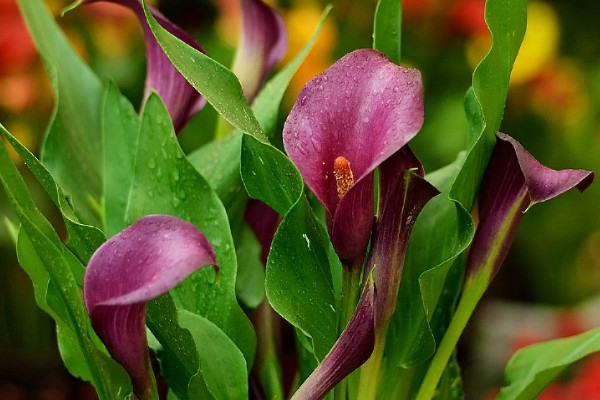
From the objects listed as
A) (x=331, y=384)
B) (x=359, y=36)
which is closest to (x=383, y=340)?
(x=331, y=384)

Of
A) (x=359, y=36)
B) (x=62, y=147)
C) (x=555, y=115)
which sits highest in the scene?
(x=62, y=147)

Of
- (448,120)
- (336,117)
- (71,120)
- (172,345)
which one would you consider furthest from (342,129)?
(448,120)

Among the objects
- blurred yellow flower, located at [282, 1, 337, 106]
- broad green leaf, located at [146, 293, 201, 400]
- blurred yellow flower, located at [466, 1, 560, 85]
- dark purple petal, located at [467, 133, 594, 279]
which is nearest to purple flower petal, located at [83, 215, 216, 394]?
broad green leaf, located at [146, 293, 201, 400]

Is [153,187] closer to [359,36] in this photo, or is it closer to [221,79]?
[221,79]

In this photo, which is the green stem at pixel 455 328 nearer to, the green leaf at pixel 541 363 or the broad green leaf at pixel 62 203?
the green leaf at pixel 541 363

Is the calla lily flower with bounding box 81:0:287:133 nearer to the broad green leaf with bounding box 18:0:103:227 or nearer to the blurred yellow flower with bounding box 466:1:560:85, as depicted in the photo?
the broad green leaf with bounding box 18:0:103:227

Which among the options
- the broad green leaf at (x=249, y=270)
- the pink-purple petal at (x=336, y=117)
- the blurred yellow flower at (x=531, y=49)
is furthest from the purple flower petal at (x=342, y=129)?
the blurred yellow flower at (x=531, y=49)

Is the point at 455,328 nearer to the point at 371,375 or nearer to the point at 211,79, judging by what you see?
the point at 371,375
